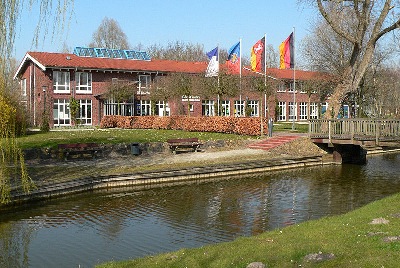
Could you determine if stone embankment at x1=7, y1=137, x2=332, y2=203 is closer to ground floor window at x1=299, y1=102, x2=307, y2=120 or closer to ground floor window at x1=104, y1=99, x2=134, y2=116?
ground floor window at x1=104, y1=99, x2=134, y2=116

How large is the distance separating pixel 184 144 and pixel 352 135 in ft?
29.3

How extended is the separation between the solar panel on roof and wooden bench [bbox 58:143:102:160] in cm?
2854

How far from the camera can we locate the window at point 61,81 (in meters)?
43.4

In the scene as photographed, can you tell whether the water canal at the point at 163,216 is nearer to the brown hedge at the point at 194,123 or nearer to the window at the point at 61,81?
the brown hedge at the point at 194,123

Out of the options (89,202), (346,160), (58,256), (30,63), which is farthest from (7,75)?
(30,63)

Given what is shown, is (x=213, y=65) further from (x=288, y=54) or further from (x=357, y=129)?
(x=357, y=129)

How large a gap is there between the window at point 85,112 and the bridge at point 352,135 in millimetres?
25398

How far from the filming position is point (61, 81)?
43750 mm

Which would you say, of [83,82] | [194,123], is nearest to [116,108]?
[83,82]

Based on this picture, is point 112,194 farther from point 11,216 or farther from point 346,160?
point 346,160

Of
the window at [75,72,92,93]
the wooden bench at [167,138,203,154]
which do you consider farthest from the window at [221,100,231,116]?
the wooden bench at [167,138,203,154]

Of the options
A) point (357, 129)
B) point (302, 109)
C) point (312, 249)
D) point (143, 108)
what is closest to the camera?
point (312, 249)

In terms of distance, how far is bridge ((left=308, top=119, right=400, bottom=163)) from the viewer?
21.4 m

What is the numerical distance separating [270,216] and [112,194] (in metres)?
6.00
